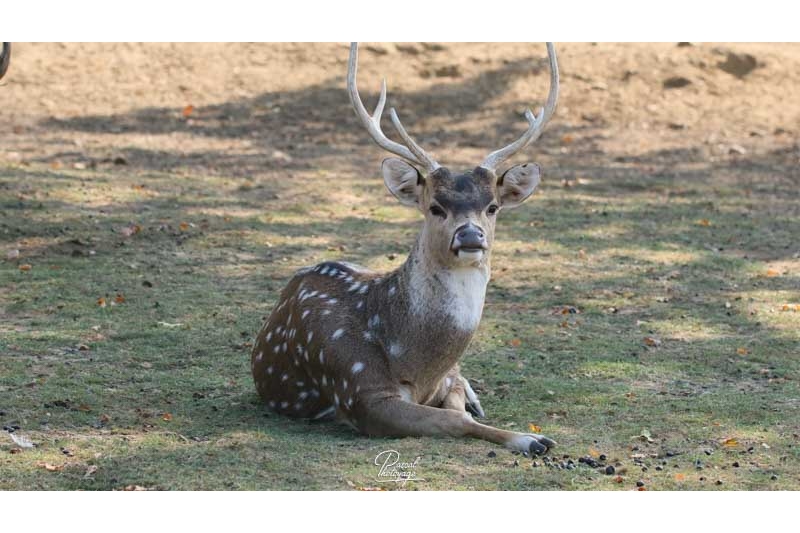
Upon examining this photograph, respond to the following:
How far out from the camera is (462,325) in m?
7.26

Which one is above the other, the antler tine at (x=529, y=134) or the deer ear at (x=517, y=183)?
the antler tine at (x=529, y=134)

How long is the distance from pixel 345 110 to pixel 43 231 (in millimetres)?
6371

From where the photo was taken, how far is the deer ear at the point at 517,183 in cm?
752

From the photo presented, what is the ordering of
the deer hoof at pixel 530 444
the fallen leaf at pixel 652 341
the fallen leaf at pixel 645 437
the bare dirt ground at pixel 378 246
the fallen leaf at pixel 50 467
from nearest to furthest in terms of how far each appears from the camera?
1. the fallen leaf at pixel 50 467
2. the deer hoof at pixel 530 444
3. the bare dirt ground at pixel 378 246
4. the fallen leaf at pixel 645 437
5. the fallen leaf at pixel 652 341

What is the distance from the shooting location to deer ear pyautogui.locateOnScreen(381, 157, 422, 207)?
751 cm

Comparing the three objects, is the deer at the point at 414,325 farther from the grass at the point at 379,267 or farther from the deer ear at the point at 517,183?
the grass at the point at 379,267

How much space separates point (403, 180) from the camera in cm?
757

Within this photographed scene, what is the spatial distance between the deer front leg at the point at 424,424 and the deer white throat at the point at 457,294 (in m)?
0.53

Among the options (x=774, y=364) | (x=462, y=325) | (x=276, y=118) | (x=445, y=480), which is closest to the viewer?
(x=445, y=480)

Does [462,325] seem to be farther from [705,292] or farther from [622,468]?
[705,292]

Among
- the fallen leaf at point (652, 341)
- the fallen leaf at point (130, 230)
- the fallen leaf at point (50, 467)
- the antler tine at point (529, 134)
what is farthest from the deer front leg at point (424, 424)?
the fallen leaf at point (130, 230)

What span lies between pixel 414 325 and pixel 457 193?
2.66 ft

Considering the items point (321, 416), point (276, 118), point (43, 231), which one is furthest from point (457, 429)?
point (276, 118)

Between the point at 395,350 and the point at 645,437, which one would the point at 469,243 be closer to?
the point at 395,350
